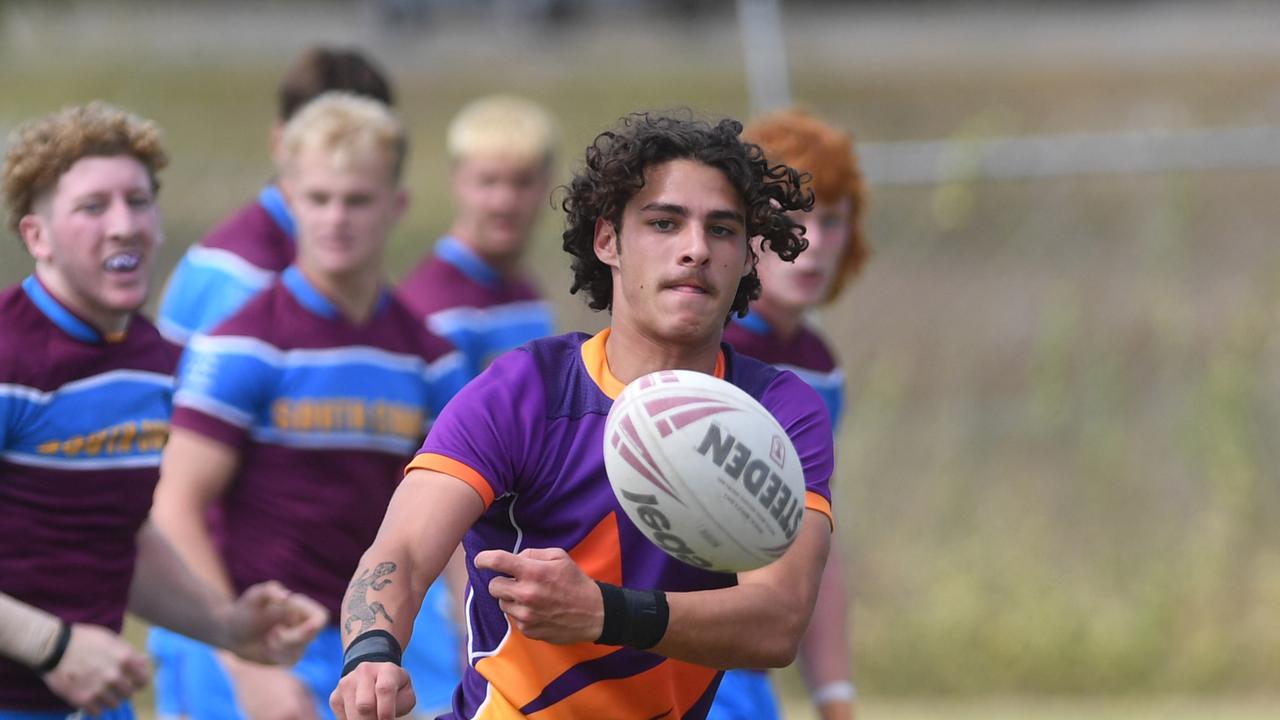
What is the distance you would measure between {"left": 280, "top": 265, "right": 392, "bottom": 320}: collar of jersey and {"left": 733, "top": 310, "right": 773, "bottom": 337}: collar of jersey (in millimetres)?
1258

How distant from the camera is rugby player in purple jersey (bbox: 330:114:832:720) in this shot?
348 centimetres

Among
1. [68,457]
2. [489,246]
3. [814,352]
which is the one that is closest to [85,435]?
[68,457]

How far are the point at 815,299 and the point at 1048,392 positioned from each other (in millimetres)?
7358

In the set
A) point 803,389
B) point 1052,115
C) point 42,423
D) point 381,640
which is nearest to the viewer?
point 381,640

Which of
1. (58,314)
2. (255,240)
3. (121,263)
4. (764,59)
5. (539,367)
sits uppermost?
(764,59)

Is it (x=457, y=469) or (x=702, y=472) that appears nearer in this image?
(x=702, y=472)

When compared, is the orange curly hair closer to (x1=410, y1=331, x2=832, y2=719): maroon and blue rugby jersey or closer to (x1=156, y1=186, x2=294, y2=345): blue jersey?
(x1=156, y1=186, x2=294, y2=345): blue jersey

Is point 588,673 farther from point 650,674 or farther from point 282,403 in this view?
point 282,403

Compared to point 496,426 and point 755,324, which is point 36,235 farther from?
point 755,324

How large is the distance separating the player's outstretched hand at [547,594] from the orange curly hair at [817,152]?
2.47 meters

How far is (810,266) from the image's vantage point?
221 inches

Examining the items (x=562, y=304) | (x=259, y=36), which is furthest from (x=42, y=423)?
(x=259, y=36)

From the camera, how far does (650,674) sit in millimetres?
3799

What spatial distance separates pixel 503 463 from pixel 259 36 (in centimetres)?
1911
